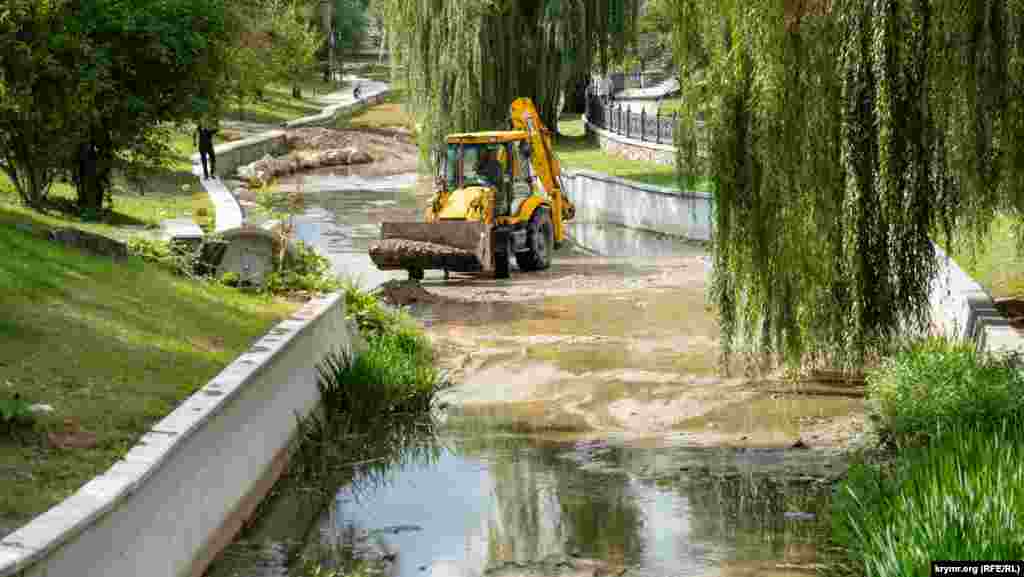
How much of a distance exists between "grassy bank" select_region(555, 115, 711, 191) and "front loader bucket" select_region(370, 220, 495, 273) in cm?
875

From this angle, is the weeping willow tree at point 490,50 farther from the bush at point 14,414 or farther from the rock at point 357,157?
the bush at point 14,414

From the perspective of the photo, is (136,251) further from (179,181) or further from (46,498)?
(179,181)

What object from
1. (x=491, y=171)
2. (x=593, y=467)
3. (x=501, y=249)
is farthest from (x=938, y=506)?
(x=491, y=171)

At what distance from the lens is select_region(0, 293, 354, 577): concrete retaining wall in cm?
741

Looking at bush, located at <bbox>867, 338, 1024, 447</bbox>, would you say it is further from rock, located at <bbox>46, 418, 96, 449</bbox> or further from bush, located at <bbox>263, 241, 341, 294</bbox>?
bush, located at <bbox>263, 241, 341, 294</bbox>

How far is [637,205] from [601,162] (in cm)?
1175

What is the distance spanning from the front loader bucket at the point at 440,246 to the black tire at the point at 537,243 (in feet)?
6.07

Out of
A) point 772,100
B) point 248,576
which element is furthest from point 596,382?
point 248,576

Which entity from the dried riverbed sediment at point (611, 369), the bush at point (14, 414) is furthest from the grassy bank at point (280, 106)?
the bush at point (14, 414)

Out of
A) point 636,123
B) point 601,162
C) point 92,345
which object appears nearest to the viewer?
point 92,345

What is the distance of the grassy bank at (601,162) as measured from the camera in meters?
41.7

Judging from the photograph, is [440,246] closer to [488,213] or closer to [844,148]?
[488,213]

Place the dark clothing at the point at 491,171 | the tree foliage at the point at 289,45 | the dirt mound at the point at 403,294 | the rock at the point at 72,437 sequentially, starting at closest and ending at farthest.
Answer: the rock at the point at 72,437 < the dirt mound at the point at 403,294 < the dark clothing at the point at 491,171 < the tree foliage at the point at 289,45

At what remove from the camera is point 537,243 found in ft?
92.2
